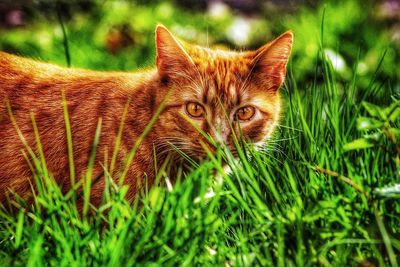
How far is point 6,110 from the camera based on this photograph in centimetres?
214

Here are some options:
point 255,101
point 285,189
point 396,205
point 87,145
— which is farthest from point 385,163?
point 87,145

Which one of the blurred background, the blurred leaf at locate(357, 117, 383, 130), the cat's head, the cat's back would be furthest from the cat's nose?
the blurred background

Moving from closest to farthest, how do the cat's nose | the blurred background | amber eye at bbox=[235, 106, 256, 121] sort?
the cat's nose → amber eye at bbox=[235, 106, 256, 121] → the blurred background

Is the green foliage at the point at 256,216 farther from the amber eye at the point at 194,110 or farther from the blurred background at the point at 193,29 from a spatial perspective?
the blurred background at the point at 193,29

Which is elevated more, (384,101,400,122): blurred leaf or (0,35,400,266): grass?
(384,101,400,122): blurred leaf

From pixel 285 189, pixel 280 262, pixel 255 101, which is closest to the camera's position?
pixel 280 262

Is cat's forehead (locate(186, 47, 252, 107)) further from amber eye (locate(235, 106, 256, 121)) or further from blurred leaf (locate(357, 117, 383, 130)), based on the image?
blurred leaf (locate(357, 117, 383, 130))

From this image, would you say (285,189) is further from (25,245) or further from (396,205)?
(25,245)

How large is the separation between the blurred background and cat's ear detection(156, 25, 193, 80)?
4.76ft

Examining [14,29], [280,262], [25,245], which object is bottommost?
[14,29]

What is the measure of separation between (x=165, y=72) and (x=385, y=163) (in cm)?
82

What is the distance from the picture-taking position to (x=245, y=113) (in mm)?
2168

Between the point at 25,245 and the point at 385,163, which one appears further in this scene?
the point at 385,163

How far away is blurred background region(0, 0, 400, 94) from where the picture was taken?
3.66 metres
